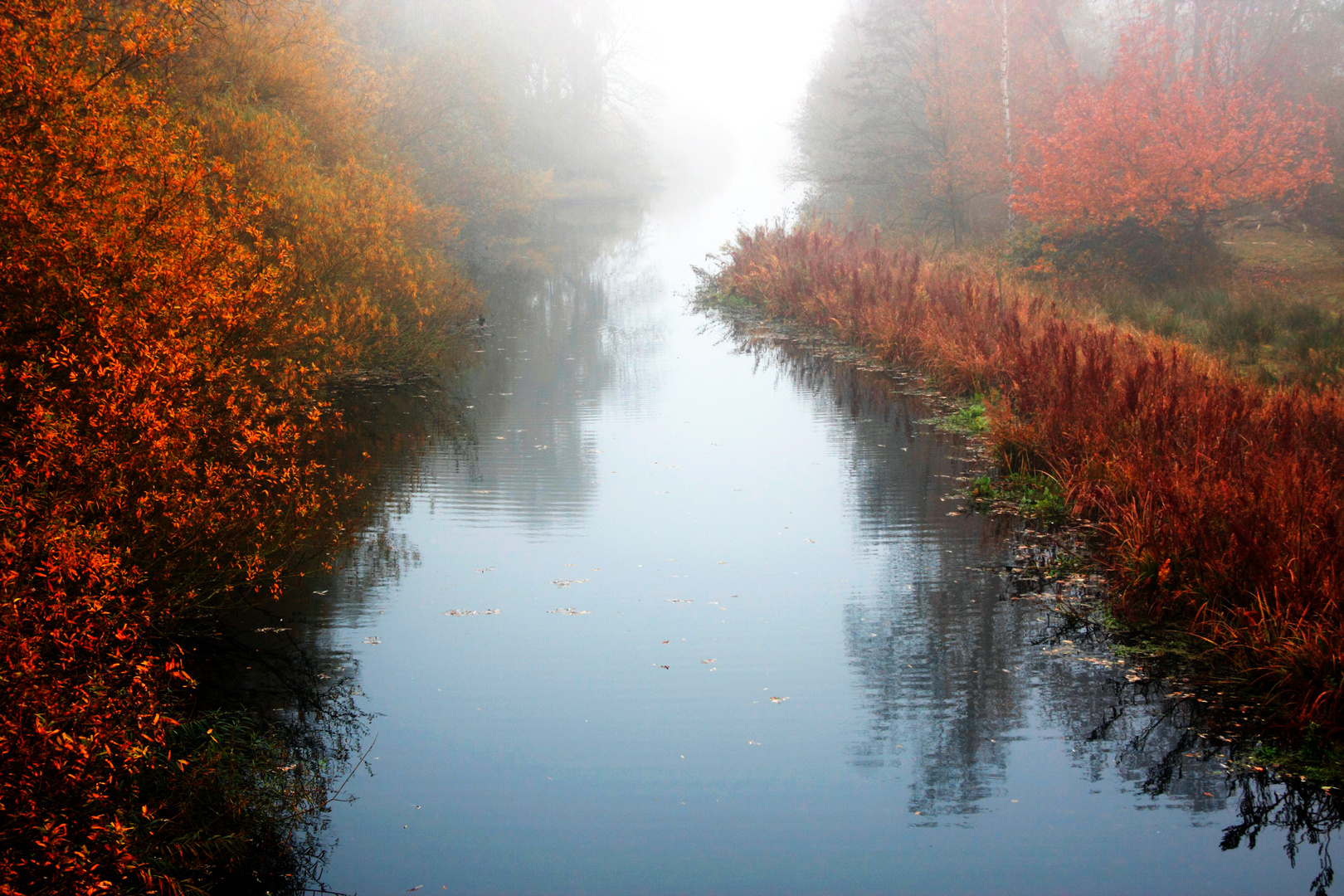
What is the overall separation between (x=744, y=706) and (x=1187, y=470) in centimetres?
413

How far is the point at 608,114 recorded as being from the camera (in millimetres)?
65625

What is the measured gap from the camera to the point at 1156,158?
20672mm

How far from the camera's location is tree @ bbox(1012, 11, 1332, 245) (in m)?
20.7

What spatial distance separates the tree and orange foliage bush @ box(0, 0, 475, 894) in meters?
16.9

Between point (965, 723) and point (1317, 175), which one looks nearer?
point (965, 723)

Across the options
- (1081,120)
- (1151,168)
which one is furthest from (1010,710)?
(1081,120)

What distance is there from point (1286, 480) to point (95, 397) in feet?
24.0

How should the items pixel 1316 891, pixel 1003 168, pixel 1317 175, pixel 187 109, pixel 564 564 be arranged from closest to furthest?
pixel 1316 891 → pixel 564 564 → pixel 187 109 → pixel 1317 175 → pixel 1003 168

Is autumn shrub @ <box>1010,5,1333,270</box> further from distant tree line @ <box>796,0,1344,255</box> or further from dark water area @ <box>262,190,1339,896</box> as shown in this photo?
dark water area @ <box>262,190,1339,896</box>

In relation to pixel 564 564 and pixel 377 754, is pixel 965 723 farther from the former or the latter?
pixel 564 564

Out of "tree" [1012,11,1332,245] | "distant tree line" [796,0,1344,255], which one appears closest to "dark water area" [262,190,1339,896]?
"tree" [1012,11,1332,245]

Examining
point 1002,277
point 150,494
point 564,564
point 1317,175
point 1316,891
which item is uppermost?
point 1317,175

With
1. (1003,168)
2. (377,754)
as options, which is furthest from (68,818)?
(1003,168)

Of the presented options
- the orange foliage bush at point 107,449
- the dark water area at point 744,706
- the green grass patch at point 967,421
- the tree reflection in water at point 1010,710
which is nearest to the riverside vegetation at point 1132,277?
the green grass patch at point 967,421
